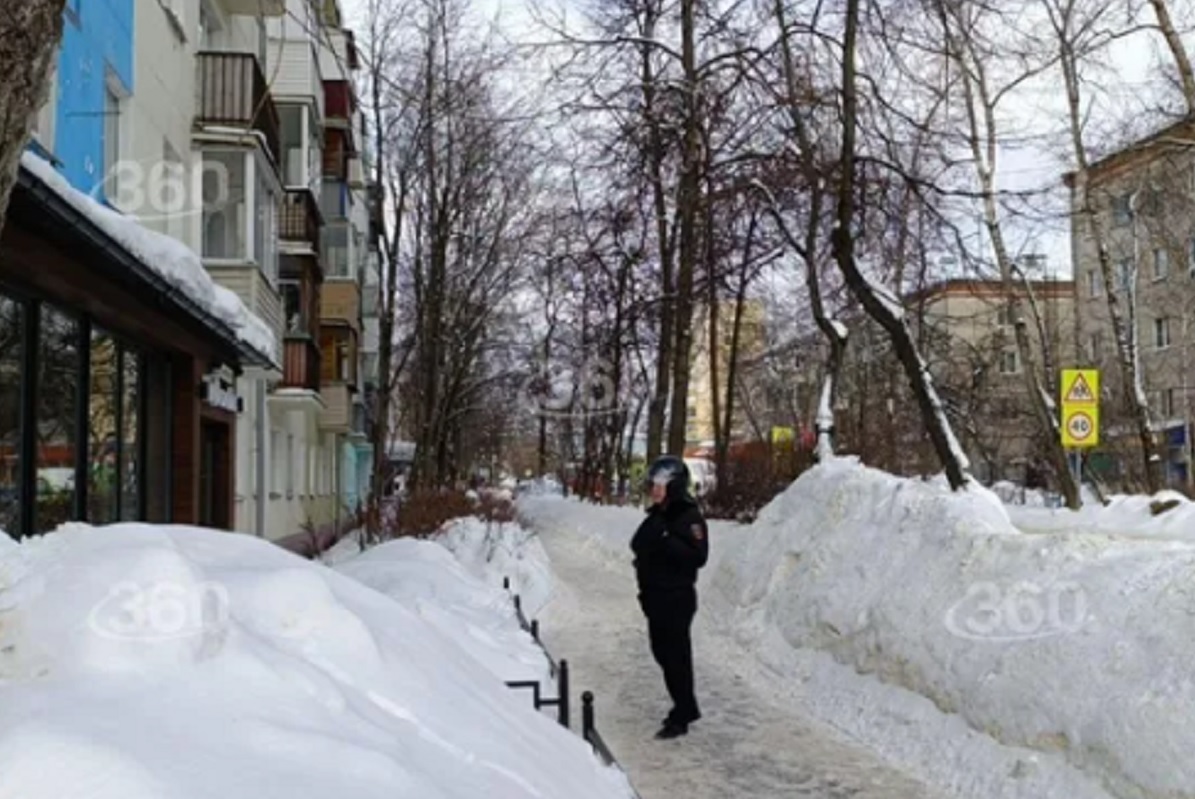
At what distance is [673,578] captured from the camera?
8227 mm

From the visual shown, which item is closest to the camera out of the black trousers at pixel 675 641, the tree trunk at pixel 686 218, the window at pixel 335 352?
the black trousers at pixel 675 641

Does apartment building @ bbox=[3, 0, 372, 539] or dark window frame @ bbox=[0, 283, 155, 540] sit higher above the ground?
apartment building @ bbox=[3, 0, 372, 539]

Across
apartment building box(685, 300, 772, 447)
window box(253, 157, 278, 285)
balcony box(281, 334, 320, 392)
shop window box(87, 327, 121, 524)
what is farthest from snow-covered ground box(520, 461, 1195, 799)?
apartment building box(685, 300, 772, 447)

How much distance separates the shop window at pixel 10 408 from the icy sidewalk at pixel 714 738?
430 cm

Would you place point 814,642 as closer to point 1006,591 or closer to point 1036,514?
point 1006,591

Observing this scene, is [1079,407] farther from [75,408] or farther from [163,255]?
[75,408]

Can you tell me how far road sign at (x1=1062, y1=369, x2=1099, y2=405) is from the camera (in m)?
16.4

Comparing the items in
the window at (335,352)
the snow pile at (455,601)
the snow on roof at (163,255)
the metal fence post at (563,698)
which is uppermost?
the window at (335,352)

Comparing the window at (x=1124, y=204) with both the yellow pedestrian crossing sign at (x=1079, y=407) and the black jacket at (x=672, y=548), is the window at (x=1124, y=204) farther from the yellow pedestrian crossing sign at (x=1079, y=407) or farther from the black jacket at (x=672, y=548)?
the black jacket at (x=672, y=548)

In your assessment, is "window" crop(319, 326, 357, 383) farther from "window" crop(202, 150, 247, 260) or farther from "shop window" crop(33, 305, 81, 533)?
"shop window" crop(33, 305, 81, 533)

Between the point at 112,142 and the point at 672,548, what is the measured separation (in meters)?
9.00

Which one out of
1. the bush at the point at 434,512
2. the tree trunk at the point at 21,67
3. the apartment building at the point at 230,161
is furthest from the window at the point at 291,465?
the tree trunk at the point at 21,67

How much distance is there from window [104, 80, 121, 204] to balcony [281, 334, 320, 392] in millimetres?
8275

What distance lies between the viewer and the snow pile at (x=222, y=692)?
260 cm
